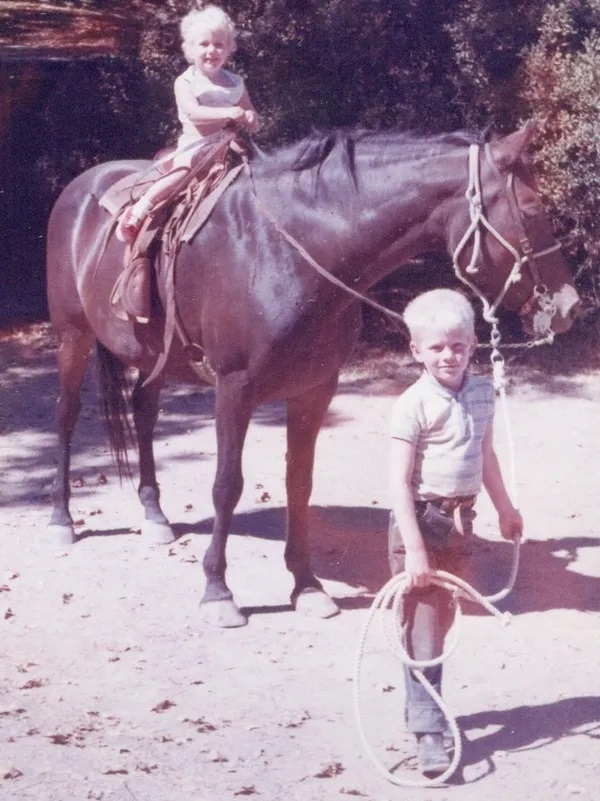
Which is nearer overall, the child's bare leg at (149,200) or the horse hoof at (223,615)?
the horse hoof at (223,615)

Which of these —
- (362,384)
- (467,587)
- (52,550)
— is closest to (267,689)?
(467,587)

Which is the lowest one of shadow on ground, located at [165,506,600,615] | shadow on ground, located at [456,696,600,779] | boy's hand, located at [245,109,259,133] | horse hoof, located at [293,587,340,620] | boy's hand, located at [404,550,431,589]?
shadow on ground, located at [165,506,600,615]

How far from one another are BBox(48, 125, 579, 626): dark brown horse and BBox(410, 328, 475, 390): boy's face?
903 mm

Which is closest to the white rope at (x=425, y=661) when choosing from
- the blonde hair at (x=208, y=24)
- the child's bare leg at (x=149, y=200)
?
the child's bare leg at (x=149, y=200)

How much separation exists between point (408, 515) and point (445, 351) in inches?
21.2

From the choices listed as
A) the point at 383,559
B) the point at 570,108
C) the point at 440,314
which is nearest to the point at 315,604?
the point at 383,559

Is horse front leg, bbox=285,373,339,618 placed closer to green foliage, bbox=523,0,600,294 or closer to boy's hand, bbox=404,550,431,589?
boy's hand, bbox=404,550,431,589

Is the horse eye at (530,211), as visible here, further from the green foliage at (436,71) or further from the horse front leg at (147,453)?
the green foliage at (436,71)

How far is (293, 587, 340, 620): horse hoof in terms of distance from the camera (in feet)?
18.7

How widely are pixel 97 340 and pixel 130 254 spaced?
111cm

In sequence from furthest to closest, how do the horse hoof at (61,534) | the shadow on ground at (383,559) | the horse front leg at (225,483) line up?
1. the horse hoof at (61,534)
2. the shadow on ground at (383,559)
3. the horse front leg at (225,483)

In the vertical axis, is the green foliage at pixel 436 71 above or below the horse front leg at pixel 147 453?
above

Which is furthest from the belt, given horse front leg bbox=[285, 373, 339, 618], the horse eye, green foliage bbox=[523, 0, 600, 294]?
green foliage bbox=[523, 0, 600, 294]

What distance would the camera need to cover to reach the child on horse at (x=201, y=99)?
5.66m
